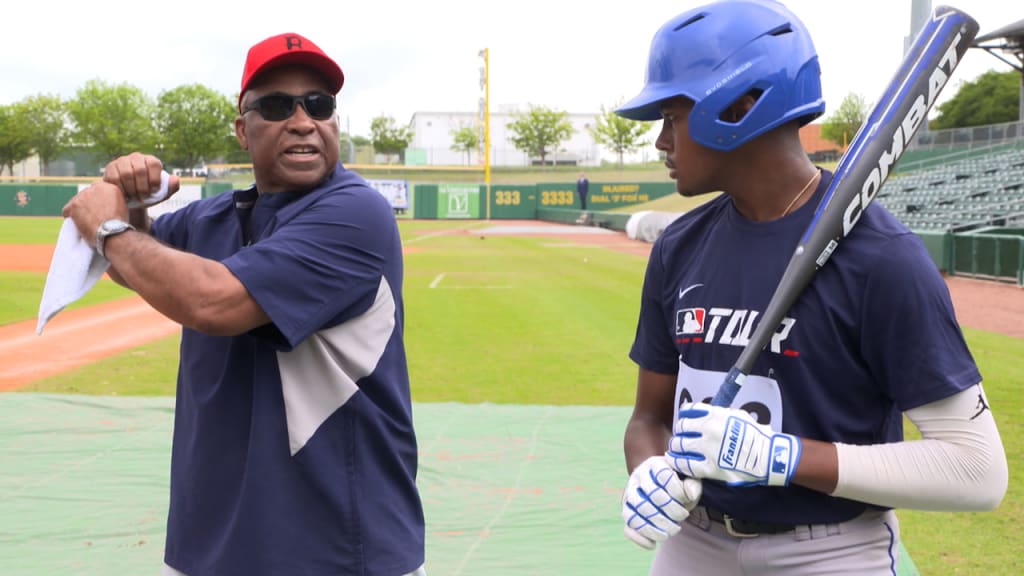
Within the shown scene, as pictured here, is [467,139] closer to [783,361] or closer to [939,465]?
[783,361]

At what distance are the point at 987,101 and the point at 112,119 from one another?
72.7 metres

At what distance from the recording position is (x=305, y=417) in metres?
2.50

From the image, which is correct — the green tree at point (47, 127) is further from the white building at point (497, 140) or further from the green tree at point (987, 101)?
the green tree at point (987, 101)

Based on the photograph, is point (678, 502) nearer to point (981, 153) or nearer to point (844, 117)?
point (981, 153)

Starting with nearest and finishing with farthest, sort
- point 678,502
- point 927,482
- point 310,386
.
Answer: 1. point 927,482
2. point 678,502
3. point 310,386

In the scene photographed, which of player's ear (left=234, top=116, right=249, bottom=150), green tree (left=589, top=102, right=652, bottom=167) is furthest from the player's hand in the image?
green tree (left=589, top=102, right=652, bottom=167)

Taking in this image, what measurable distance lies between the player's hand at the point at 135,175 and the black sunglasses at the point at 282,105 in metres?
0.32

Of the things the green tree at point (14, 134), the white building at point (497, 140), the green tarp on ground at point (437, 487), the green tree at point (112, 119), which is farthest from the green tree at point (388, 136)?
the green tarp on ground at point (437, 487)

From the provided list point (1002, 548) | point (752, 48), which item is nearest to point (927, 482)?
point (752, 48)

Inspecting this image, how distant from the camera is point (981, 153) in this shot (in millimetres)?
41031

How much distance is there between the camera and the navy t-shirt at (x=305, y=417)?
2.49 metres

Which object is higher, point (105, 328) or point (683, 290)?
point (683, 290)

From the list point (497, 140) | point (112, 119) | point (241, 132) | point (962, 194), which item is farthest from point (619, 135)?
point (241, 132)

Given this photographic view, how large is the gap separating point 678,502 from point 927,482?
513mm
